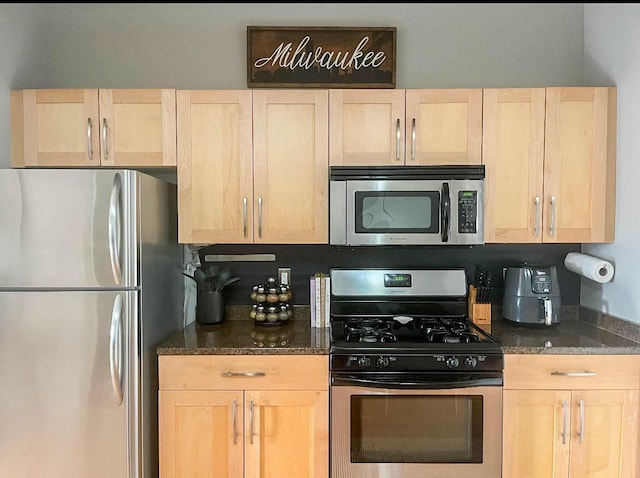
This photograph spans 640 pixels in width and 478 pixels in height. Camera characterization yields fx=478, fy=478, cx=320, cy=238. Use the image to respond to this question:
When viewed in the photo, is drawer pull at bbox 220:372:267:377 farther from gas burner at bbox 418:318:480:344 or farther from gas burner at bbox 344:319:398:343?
gas burner at bbox 418:318:480:344

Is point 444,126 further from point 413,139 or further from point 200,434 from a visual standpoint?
point 200,434

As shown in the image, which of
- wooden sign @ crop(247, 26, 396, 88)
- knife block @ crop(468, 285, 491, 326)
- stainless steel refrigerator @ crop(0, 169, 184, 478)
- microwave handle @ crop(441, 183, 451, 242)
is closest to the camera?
stainless steel refrigerator @ crop(0, 169, 184, 478)

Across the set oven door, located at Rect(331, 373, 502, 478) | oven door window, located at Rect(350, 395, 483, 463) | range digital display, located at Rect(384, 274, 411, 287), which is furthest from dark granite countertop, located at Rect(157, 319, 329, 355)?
range digital display, located at Rect(384, 274, 411, 287)

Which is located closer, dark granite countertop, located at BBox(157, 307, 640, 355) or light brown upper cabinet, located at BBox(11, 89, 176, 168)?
dark granite countertop, located at BBox(157, 307, 640, 355)

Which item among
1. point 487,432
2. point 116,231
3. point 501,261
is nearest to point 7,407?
point 116,231

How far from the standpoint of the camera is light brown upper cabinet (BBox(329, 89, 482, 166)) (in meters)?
2.31

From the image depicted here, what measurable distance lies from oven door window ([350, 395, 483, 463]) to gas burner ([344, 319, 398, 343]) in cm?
25

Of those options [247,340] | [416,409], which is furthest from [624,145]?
[247,340]

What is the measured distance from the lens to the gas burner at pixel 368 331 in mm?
2135

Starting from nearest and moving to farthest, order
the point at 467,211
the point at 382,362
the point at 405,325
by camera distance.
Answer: the point at 382,362
the point at 467,211
the point at 405,325

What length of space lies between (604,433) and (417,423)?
2.61ft

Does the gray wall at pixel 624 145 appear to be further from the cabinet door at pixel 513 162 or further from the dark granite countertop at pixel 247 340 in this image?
the dark granite countertop at pixel 247 340

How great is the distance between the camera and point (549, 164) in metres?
2.32

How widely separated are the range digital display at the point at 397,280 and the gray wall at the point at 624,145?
99 cm
